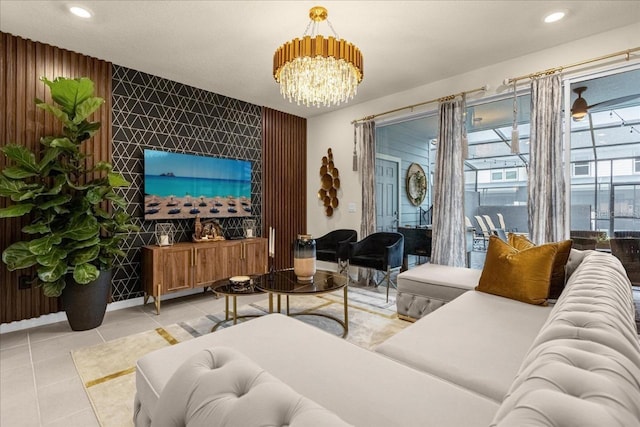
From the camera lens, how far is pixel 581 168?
130 inches

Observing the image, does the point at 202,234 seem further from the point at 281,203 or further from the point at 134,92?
the point at 134,92

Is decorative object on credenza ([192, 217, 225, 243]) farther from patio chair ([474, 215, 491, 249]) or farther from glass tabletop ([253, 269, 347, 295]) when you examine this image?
patio chair ([474, 215, 491, 249])

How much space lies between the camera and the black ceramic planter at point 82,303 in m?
3.10

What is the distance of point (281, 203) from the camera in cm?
557

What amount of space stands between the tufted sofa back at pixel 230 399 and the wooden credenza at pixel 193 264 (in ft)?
9.95

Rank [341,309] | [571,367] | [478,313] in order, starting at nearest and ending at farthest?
1. [571,367]
2. [478,313]
3. [341,309]

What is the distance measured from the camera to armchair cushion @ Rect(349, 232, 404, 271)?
4.18 m

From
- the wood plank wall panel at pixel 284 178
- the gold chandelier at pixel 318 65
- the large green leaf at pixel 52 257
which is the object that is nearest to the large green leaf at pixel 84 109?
the large green leaf at pixel 52 257

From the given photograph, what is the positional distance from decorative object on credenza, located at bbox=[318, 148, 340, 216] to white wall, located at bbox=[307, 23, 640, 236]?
8cm

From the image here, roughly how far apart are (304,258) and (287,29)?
217 centimetres

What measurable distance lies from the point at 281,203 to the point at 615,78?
4.45 meters

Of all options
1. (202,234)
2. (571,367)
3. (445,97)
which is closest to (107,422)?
(571,367)

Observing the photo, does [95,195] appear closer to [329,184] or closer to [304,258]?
[304,258]

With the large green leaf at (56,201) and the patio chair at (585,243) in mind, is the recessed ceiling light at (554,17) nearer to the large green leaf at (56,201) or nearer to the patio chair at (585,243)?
the patio chair at (585,243)
